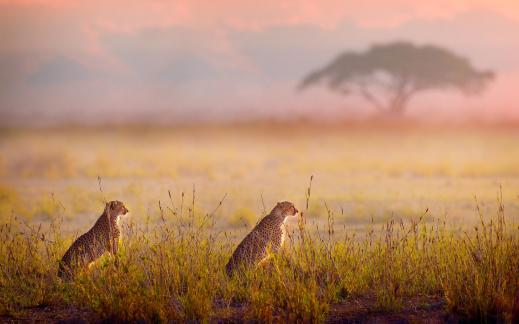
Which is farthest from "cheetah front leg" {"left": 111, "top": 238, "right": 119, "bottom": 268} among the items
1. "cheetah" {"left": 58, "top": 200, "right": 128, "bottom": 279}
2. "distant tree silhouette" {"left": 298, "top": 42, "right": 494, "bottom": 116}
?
"distant tree silhouette" {"left": 298, "top": 42, "right": 494, "bottom": 116}

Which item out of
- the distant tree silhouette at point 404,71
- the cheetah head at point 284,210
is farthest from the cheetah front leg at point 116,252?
the distant tree silhouette at point 404,71

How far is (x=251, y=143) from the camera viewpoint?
136 feet

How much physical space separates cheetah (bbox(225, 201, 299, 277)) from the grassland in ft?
0.44

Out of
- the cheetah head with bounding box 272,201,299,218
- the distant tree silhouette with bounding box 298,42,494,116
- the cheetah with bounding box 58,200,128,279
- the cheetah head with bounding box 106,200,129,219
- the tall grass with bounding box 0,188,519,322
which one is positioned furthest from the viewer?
the distant tree silhouette with bounding box 298,42,494,116

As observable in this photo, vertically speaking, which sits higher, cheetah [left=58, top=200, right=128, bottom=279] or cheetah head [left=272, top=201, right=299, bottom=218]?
cheetah head [left=272, top=201, right=299, bottom=218]

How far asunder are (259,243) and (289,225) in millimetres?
2059

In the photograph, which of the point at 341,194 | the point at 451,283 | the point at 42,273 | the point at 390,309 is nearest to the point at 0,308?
the point at 42,273

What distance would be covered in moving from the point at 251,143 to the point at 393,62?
8.42 metres

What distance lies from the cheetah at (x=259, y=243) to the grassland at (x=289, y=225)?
0.13 m

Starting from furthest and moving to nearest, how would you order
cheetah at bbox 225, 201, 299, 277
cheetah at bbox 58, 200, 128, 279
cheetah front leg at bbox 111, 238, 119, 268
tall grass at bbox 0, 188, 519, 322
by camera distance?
cheetah at bbox 58, 200, 128, 279 → cheetah at bbox 225, 201, 299, 277 → cheetah front leg at bbox 111, 238, 119, 268 → tall grass at bbox 0, 188, 519, 322

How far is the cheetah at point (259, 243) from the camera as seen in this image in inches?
285

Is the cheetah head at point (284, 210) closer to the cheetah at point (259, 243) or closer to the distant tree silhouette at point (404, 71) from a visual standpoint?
the cheetah at point (259, 243)

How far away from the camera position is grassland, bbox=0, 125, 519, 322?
648 centimetres

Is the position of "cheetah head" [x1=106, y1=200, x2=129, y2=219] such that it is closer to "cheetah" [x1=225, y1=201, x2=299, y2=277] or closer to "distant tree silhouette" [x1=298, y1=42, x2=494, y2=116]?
"cheetah" [x1=225, y1=201, x2=299, y2=277]
